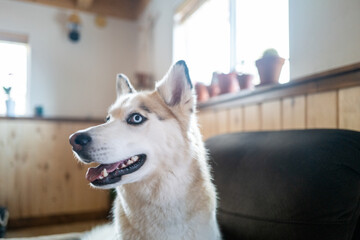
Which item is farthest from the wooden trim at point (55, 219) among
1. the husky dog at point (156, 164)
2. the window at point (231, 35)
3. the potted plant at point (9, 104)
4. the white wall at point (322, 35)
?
the white wall at point (322, 35)

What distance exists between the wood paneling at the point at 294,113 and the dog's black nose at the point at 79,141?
1.08 m

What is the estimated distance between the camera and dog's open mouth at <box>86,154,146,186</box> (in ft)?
3.19

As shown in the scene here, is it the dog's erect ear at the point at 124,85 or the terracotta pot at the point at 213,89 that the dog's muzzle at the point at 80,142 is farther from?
the terracotta pot at the point at 213,89

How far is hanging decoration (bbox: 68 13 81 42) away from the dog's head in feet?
9.98

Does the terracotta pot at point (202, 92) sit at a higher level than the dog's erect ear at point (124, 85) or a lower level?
higher

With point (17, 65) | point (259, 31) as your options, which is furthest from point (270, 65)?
point (17, 65)

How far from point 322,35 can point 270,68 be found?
1.17 feet

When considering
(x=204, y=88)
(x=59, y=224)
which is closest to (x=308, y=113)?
(x=204, y=88)

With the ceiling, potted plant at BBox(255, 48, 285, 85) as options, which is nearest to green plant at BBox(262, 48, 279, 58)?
potted plant at BBox(255, 48, 285, 85)

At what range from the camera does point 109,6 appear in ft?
13.4

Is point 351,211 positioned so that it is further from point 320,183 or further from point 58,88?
point 58,88

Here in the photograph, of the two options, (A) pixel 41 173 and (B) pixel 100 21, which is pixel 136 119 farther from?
(B) pixel 100 21

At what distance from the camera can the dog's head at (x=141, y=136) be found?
3.14ft

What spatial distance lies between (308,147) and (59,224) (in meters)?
3.15
